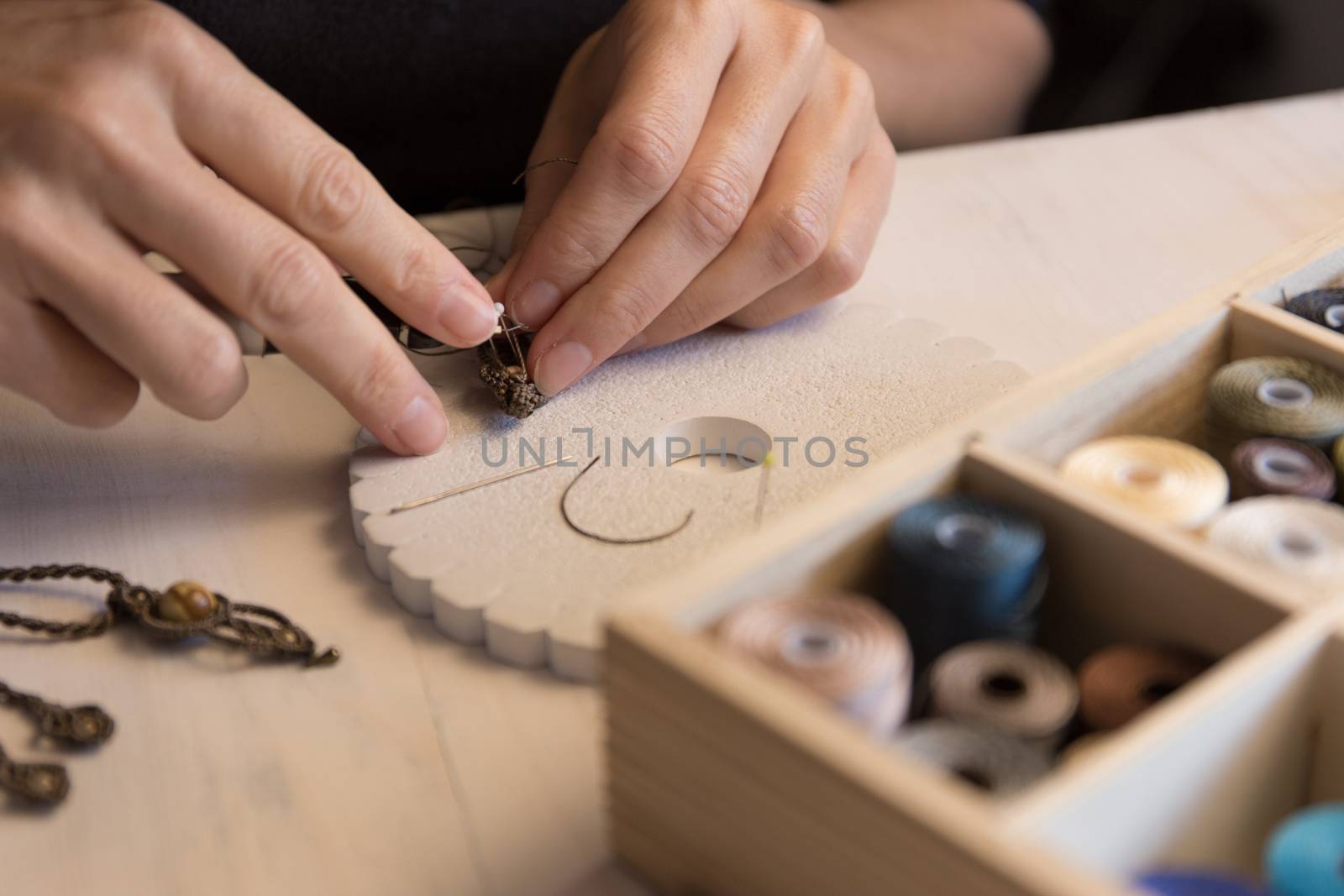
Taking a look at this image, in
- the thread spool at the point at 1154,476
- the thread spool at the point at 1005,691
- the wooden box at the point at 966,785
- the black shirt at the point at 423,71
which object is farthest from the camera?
the black shirt at the point at 423,71

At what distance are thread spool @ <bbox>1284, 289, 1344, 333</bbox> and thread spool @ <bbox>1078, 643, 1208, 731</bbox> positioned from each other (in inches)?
14.3

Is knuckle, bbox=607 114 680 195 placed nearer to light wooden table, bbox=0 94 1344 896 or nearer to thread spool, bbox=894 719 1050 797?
light wooden table, bbox=0 94 1344 896

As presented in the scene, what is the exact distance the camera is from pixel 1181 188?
150 cm

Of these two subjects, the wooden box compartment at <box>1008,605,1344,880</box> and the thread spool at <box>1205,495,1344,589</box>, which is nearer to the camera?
the wooden box compartment at <box>1008,605,1344,880</box>

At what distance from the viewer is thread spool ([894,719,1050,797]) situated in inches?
24.2

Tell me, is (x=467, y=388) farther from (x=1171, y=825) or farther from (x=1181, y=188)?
(x=1181, y=188)

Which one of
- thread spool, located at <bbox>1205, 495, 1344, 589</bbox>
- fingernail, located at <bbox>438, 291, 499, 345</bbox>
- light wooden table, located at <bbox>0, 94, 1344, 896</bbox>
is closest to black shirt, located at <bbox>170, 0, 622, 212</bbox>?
light wooden table, located at <bbox>0, 94, 1344, 896</bbox>

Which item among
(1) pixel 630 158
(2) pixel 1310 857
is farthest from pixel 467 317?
(2) pixel 1310 857

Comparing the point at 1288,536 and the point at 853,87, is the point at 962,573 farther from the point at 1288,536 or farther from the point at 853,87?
the point at 853,87

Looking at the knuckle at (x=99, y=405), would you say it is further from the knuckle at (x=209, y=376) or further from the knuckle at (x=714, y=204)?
the knuckle at (x=714, y=204)

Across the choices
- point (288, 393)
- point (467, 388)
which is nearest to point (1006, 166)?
point (467, 388)

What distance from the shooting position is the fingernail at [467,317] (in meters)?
1.03

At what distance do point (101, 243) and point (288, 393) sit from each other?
27 cm

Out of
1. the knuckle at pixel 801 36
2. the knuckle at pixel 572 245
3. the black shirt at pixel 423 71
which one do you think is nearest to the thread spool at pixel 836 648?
the knuckle at pixel 572 245
